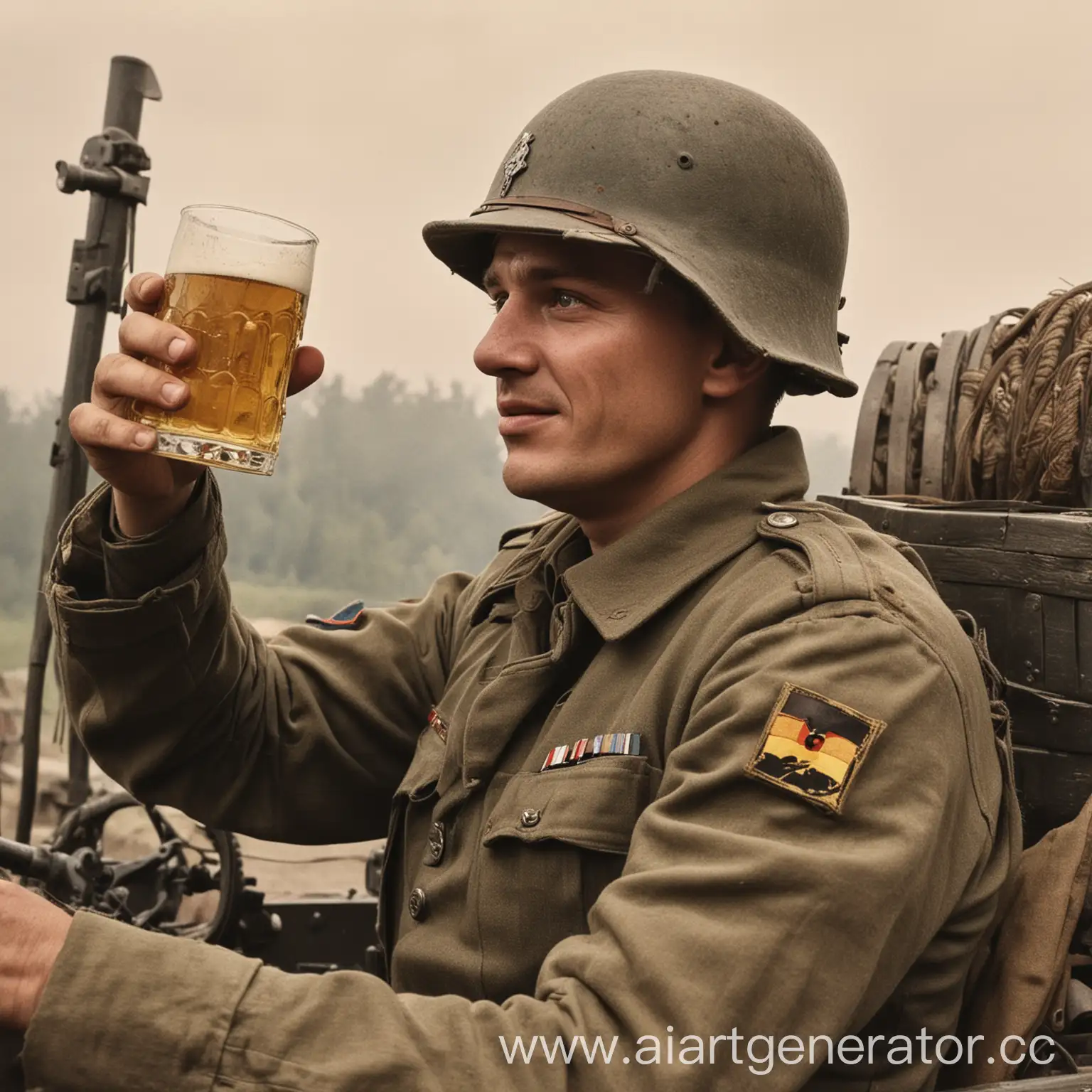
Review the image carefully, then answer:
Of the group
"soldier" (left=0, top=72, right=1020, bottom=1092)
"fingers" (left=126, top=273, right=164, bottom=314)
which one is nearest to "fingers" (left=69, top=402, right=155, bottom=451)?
"soldier" (left=0, top=72, right=1020, bottom=1092)

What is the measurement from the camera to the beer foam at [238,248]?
2014 mm

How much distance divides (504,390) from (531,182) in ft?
1.10

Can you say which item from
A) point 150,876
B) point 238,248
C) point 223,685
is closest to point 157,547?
point 223,685

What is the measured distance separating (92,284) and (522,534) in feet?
8.15

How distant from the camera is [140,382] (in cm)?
200

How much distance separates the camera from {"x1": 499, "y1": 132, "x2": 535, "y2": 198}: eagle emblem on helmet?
2.36m

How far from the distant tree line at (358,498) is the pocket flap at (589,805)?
5396mm

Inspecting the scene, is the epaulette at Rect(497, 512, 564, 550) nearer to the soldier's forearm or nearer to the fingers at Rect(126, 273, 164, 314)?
the soldier's forearm

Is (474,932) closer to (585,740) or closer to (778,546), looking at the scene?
(585,740)

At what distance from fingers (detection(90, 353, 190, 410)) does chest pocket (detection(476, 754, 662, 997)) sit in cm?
71

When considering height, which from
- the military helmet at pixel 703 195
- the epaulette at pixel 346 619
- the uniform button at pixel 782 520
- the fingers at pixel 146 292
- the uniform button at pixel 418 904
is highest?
the military helmet at pixel 703 195

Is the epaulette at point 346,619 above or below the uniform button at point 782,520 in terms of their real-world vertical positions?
below

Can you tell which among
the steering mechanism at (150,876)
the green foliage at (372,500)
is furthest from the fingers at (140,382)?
the green foliage at (372,500)

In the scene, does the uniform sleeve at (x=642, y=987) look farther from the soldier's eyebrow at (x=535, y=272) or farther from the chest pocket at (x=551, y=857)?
the soldier's eyebrow at (x=535, y=272)
